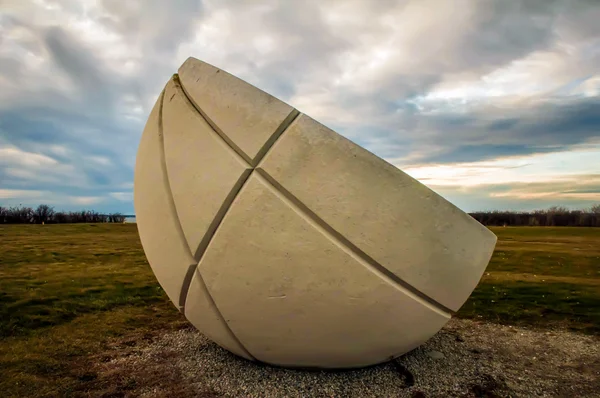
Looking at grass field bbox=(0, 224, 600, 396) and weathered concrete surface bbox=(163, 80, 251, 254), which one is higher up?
weathered concrete surface bbox=(163, 80, 251, 254)

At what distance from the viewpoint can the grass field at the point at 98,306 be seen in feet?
19.1

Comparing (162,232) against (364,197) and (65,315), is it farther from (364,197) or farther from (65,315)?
(65,315)

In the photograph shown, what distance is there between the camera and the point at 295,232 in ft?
13.1

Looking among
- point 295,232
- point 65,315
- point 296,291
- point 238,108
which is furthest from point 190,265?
point 65,315

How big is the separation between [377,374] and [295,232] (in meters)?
2.63

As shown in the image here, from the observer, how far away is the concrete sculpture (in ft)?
13.2

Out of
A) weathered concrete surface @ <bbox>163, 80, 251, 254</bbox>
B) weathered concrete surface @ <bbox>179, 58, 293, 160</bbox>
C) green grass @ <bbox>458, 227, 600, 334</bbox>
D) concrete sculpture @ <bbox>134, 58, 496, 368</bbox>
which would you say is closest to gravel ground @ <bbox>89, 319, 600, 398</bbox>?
concrete sculpture @ <bbox>134, 58, 496, 368</bbox>

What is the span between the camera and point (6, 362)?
19.2 feet

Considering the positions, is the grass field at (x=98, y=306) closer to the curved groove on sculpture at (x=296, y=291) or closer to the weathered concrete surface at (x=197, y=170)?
the curved groove on sculpture at (x=296, y=291)

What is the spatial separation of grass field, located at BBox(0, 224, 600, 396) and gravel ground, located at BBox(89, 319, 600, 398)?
645mm

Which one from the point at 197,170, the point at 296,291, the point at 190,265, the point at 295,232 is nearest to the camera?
the point at 295,232

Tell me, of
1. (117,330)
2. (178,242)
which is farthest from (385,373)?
(117,330)

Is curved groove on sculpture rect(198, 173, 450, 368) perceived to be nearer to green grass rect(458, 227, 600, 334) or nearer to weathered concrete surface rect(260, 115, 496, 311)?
weathered concrete surface rect(260, 115, 496, 311)

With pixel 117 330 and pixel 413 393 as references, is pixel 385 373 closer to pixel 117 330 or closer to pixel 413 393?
pixel 413 393
